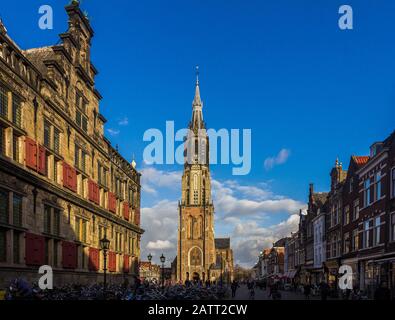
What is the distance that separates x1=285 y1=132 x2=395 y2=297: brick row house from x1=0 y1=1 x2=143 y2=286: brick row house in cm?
1901

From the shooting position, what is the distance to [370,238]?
3559 centimetres

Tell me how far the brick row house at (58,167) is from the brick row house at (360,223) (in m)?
19.0

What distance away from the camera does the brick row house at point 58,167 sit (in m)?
21.4

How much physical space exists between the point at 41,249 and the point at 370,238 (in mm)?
22958

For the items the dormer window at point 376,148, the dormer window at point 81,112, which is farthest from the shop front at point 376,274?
the dormer window at point 81,112

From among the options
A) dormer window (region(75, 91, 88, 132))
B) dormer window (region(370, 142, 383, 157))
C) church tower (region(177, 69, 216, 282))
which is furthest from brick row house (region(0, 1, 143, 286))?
church tower (region(177, 69, 216, 282))

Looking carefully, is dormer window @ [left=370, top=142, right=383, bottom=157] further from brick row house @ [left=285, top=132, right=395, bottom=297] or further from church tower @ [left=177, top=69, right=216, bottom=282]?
church tower @ [left=177, top=69, right=216, bottom=282]

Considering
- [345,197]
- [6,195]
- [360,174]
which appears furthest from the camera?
[345,197]

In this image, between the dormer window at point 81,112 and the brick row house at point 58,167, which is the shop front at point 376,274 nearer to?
the brick row house at point 58,167

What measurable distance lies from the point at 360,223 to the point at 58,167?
23.3 metres

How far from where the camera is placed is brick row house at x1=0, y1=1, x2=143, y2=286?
21.4 m

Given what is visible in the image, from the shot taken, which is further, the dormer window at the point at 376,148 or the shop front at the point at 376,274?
the dormer window at the point at 376,148
